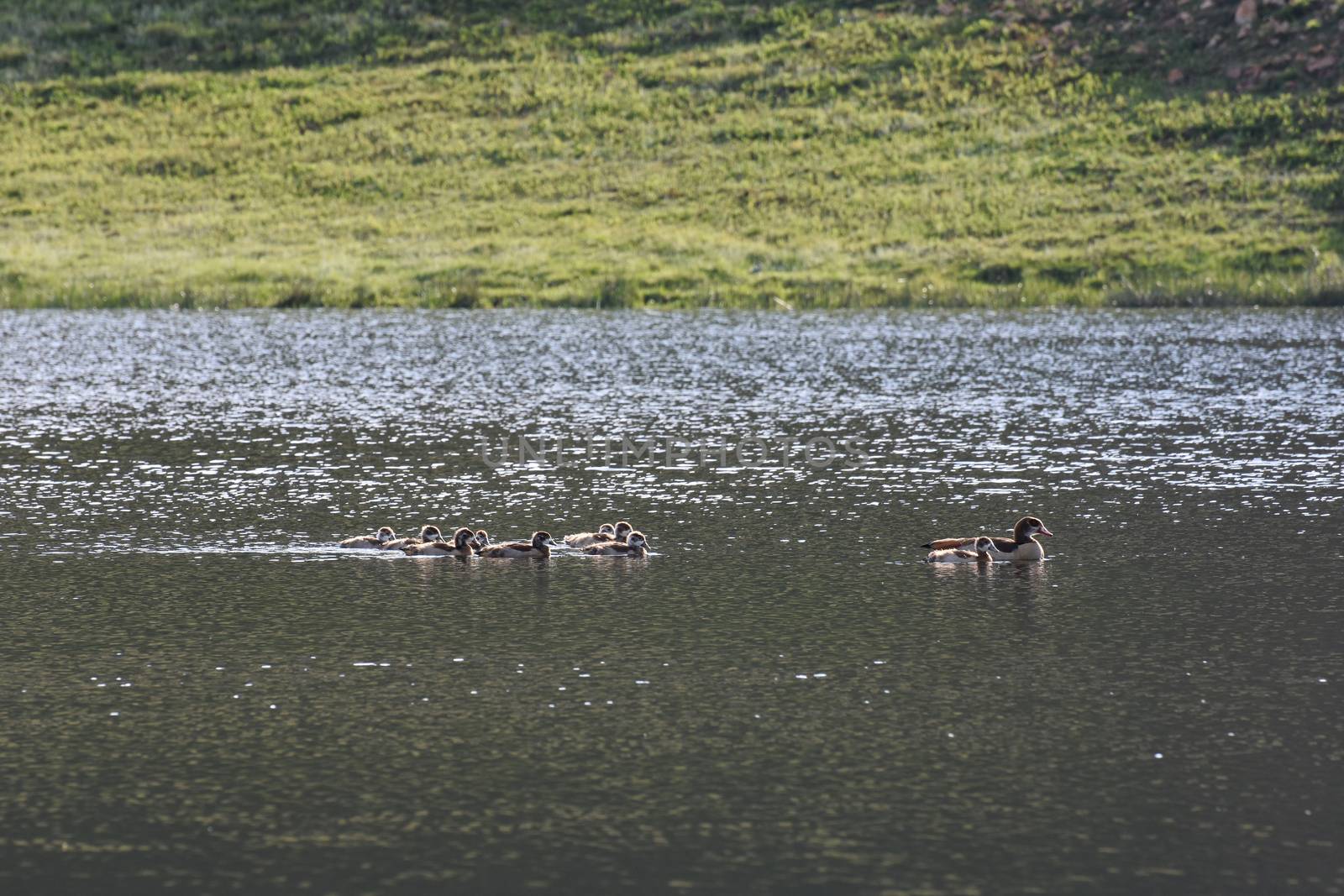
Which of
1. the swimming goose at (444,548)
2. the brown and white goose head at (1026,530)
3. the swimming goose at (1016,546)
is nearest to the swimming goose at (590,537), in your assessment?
the swimming goose at (444,548)

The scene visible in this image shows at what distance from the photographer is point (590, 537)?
1798 cm

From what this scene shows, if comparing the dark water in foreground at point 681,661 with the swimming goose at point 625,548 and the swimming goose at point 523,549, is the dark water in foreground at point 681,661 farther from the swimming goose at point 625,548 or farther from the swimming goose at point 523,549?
the swimming goose at point 625,548

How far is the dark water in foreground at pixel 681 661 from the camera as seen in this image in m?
9.42

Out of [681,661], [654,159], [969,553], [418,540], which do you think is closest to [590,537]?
[418,540]

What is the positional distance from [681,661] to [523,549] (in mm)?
4755

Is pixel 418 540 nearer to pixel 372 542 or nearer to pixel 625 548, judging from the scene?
pixel 372 542

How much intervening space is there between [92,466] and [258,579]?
842 centimetres

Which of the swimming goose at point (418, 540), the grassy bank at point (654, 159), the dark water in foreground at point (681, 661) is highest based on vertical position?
the grassy bank at point (654, 159)

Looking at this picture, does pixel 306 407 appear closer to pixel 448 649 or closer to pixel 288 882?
pixel 448 649

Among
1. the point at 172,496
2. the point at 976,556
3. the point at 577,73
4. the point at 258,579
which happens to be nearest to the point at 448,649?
the point at 258,579

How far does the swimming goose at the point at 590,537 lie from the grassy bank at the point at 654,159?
39225 mm

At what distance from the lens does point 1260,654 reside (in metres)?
13.5

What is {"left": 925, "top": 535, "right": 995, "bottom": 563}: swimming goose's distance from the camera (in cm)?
1727

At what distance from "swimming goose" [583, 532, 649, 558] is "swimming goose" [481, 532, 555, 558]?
40 cm
